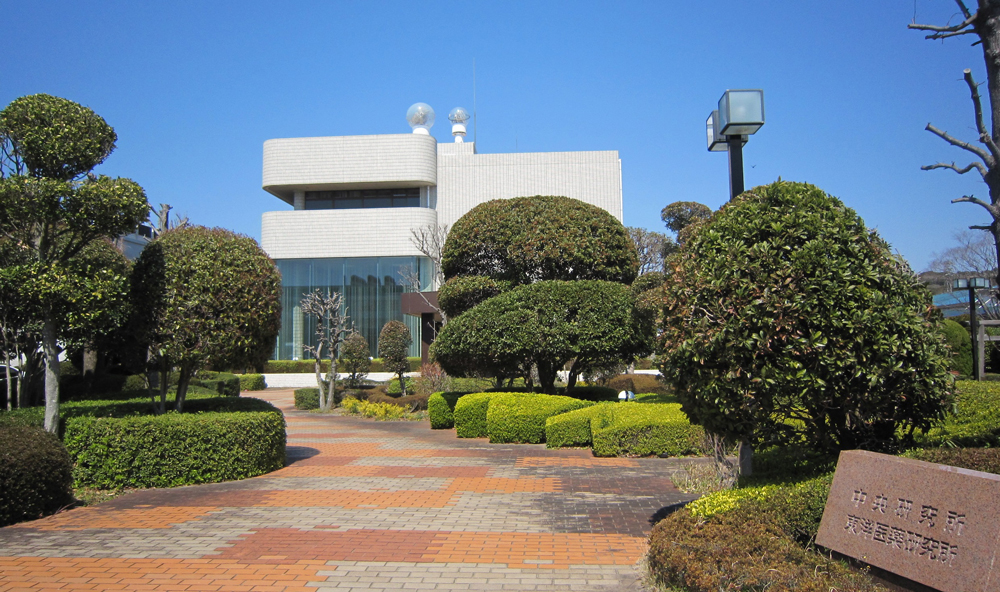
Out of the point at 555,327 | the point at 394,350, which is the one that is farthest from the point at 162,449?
the point at 394,350

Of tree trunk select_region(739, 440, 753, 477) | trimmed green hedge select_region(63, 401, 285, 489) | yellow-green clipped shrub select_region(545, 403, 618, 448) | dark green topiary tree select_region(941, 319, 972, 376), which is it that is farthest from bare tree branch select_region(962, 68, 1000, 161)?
dark green topiary tree select_region(941, 319, 972, 376)

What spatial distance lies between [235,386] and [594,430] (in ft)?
73.4

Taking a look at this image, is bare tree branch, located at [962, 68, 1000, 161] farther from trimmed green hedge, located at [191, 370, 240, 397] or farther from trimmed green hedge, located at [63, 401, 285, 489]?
trimmed green hedge, located at [191, 370, 240, 397]

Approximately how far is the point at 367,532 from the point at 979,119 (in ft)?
21.3

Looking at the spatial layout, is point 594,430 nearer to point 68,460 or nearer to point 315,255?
point 68,460

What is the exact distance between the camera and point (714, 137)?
10.6m

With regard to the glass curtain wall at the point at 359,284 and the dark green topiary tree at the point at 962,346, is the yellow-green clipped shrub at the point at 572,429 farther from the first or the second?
the glass curtain wall at the point at 359,284

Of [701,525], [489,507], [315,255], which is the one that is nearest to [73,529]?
[489,507]

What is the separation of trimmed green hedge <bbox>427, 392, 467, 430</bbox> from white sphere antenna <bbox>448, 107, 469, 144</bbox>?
1248 inches

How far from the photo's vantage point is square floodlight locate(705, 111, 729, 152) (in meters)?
10.3

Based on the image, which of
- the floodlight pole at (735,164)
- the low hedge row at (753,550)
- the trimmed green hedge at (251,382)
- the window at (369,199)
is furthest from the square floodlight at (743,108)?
the window at (369,199)

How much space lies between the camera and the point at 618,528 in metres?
6.86

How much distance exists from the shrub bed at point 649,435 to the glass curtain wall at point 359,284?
101 ft

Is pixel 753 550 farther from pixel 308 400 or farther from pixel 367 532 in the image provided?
pixel 308 400
